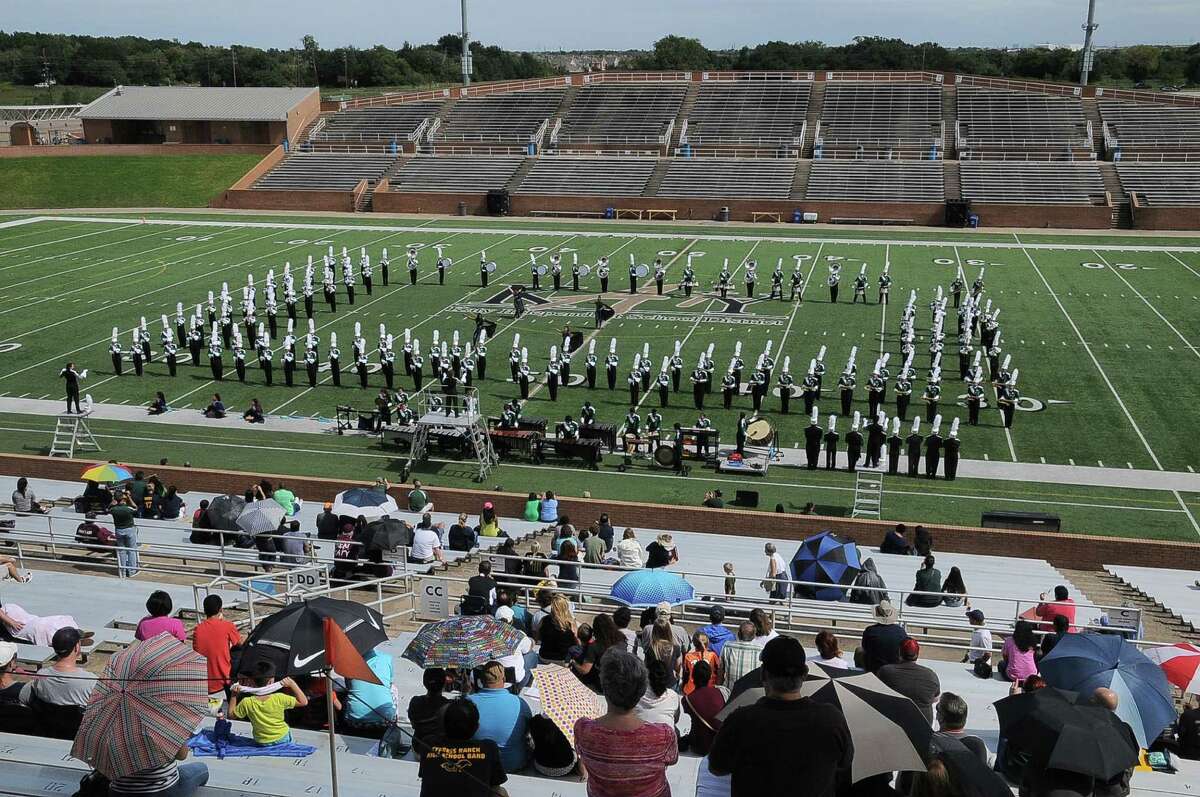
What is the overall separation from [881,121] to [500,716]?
57.8 meters

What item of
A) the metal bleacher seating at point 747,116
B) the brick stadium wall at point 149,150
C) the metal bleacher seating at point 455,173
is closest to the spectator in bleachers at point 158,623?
the metal bleacher seating at point 455,173

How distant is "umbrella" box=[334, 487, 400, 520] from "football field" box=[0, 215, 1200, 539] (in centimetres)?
835

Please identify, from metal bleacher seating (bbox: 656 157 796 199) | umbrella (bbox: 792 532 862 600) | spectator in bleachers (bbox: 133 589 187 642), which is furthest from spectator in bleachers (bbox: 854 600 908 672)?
metal bleacher seating (bbox: 656 157 796 199)

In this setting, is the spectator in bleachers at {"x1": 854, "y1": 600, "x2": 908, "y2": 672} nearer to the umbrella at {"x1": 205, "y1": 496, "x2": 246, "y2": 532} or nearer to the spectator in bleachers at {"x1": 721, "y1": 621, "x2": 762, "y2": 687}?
the spectator in bleachers at {"x1": 721, "y1": 621, "x2": 762, "y2": 687}

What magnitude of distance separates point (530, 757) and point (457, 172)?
51.1 meters

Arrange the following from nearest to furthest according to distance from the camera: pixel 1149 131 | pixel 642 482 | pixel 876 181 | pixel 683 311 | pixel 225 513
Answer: pixel 225 513 < pixel 642 482 < pixel 683 311 < pixel 876 181 < pixel 1149 131

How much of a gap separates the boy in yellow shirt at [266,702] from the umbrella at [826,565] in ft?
19.9

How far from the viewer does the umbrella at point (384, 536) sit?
12352 mm

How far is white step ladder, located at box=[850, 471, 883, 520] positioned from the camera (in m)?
17.4

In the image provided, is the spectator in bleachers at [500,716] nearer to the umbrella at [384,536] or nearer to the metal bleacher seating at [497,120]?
the umbrella at [384,536]

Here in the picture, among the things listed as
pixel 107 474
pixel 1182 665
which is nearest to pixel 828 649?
pixel 1182 665

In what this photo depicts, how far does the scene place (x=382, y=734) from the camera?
7.41 metres

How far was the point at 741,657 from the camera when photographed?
7.64m

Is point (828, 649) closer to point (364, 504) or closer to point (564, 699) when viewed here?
point (564, 699)
